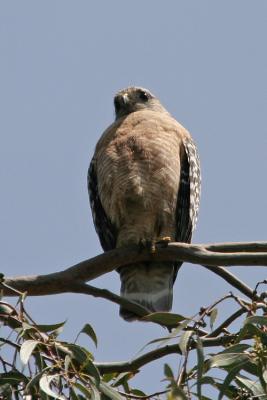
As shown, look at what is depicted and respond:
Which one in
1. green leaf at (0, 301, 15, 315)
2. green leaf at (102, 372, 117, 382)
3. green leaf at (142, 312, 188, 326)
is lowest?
green leaf at (102, 372, 117, 382)

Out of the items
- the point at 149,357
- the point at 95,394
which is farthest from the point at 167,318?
the point at 95,394

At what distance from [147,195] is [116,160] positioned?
13.9 inches

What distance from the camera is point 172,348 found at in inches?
180

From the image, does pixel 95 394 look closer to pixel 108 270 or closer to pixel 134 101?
pixel 108 270

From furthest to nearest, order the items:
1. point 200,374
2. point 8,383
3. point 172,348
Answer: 1. point 172,348
2. point 8,383
3. point 200,374

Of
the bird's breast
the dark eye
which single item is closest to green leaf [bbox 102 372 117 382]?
the bird's breast

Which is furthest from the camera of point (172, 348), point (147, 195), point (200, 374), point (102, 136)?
point (102, 136)

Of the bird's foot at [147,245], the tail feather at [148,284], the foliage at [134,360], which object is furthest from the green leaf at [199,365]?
the tail feather at [148,284]

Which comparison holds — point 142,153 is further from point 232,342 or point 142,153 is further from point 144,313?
point 232,342

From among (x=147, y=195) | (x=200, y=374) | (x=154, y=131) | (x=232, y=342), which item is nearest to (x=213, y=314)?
(x=232, y=342)

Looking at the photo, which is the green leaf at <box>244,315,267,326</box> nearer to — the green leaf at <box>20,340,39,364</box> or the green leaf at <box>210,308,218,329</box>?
the green leaf at <box>210,308,218,329</box>

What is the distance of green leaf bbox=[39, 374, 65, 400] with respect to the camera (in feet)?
13.1

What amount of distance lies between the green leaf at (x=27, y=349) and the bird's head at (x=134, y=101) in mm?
4363

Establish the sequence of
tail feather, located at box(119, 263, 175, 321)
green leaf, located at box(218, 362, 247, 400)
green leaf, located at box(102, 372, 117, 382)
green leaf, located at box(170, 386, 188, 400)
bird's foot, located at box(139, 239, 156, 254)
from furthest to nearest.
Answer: tail feather, located at box(119, 263, 175, 321) < bird's foot, located at box(139, 239, 156, 254) < green leaf, located at box(102, 372, 117, 382) < green leaf, located at box(218, 362, 247, 400) < green leaf, located at box(170, 386, 188, 400)
